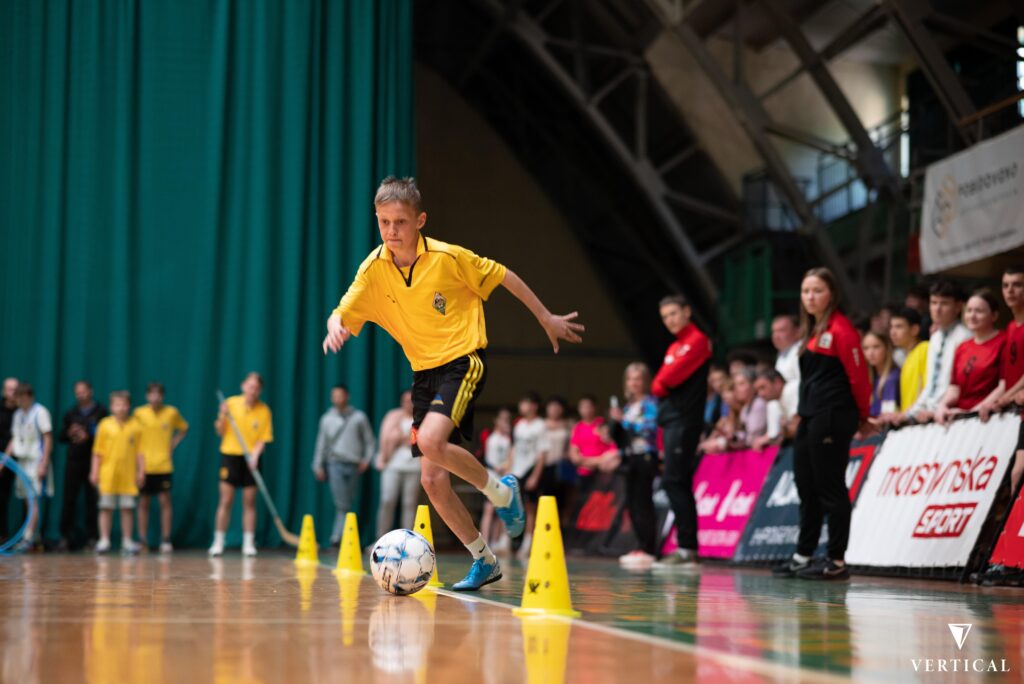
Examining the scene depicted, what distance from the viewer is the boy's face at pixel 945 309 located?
7.75 m

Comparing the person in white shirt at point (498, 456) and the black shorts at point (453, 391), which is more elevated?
the black shorts at point (453, 391)

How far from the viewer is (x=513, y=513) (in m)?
5.61

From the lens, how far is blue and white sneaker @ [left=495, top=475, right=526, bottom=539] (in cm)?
560

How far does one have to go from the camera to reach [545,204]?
947 inches

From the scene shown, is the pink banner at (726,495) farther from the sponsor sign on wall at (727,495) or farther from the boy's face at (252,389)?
the boy's face at (252,389)

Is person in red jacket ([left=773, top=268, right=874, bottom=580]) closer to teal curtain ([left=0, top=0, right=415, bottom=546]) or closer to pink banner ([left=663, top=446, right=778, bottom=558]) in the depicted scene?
pink banner ([left=663, top=446, right=778, bottom=558])

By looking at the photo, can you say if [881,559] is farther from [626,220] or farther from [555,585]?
[626,220]

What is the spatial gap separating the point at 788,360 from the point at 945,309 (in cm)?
258

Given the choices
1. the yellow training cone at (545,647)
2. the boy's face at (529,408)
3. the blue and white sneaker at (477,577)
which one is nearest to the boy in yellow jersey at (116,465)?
the boy's face at (529,408)

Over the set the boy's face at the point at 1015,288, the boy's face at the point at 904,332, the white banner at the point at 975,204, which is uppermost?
the white banner at the point at 975,204

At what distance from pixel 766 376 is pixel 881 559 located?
2817 mm

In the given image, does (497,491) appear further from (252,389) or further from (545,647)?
(252,389)

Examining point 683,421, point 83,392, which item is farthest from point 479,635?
point 83,392

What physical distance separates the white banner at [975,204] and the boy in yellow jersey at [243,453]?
7.61 m
